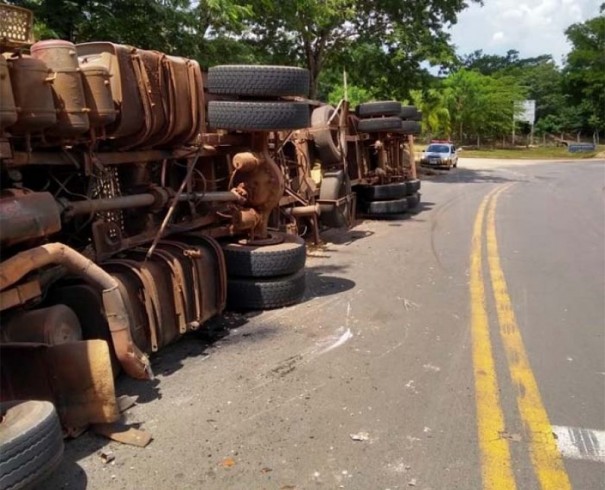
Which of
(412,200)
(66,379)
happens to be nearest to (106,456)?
(66,379)

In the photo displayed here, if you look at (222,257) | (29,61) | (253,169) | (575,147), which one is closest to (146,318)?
(222,257)

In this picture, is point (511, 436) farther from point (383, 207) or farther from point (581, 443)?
point (383, 207)

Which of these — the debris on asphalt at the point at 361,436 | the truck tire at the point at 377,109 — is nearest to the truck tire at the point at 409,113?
the truck tire at the point at 377,109

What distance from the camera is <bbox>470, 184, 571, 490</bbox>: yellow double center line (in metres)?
3.24

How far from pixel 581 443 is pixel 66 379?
283cm

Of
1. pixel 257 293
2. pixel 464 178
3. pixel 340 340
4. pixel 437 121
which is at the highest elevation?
pixel 437 121

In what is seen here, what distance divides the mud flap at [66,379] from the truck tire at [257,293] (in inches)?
98.9

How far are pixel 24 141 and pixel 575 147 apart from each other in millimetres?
68728

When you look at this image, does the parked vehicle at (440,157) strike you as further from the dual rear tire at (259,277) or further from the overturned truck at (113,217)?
the dual rear tire at (259,277)

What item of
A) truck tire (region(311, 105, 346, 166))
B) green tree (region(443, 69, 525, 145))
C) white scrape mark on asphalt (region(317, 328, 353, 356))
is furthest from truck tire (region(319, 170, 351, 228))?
green tree (region(443, 69, 525, 145))

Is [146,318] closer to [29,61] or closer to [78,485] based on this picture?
[78,485]

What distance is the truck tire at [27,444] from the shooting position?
106 inches

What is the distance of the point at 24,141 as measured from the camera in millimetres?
3893

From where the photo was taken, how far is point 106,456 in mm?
3361
